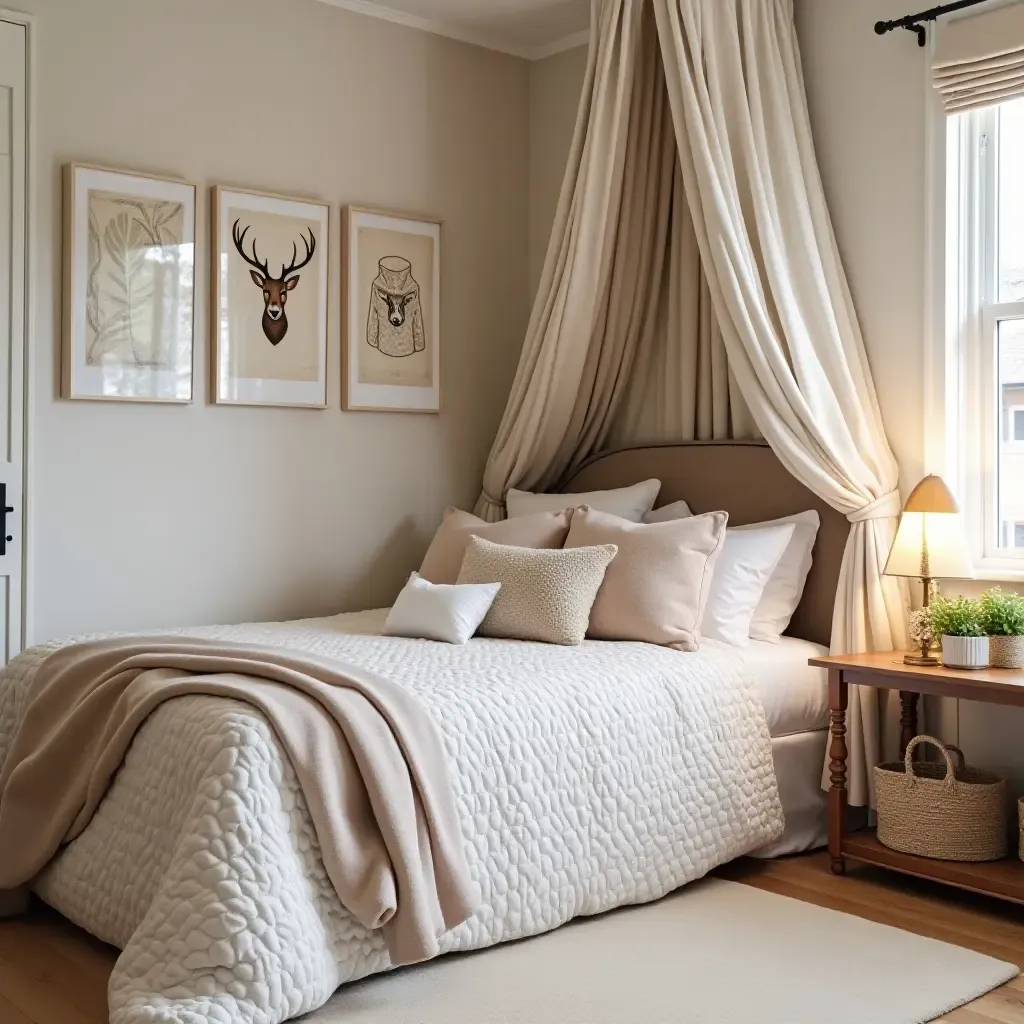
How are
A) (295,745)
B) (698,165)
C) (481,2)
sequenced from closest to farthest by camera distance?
1. (295,745)
2. (698,165)
3. (481,2)

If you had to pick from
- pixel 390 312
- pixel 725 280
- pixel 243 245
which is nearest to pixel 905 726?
pixel 725 280

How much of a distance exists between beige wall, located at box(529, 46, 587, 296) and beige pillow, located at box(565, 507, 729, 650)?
1.68m

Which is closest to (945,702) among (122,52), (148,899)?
(148,899)

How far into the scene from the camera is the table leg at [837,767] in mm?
3385

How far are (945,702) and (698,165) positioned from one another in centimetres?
171

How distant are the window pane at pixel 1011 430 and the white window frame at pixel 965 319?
19 millimetres

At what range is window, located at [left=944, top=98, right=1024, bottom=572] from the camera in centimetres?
360

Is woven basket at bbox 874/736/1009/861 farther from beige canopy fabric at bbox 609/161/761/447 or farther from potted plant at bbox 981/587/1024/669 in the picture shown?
beige canopy fabric at bbox 609/161/761/447

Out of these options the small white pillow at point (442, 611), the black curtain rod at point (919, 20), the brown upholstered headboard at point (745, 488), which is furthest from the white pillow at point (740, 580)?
the black curtain rod at point (919, 20)

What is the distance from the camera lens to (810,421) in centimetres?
364

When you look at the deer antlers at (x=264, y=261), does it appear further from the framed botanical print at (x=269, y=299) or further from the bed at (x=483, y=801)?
the bed at (x=483, y=801)

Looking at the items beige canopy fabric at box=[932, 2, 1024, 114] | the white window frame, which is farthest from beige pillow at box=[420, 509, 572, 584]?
beige canopy fabric at box=[932, 2, 1024, 114]

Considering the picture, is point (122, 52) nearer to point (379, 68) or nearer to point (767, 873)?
point (379, 68)

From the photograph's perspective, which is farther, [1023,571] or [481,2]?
[481,2]
